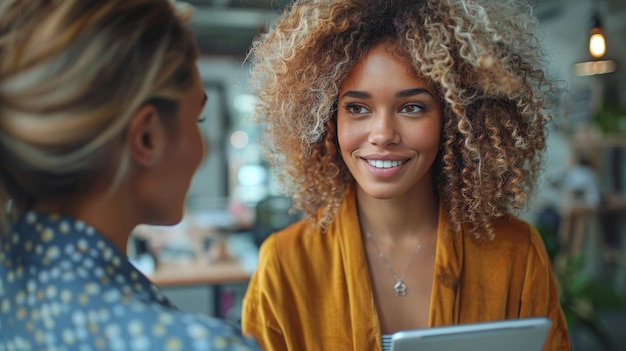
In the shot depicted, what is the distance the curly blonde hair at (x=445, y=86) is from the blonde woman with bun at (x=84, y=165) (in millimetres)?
609

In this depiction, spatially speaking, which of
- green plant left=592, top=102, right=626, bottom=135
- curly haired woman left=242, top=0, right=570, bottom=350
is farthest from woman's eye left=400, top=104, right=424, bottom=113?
green plant left=592, top=102, right=626, bottom=135

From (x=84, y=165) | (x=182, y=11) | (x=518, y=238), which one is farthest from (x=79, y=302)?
(x=518, y=238)

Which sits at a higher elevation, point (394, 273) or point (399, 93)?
point (399, 93)

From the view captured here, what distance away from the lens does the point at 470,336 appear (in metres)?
0.93

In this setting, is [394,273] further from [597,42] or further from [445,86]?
[597,42]

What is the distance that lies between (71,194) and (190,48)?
0.25m

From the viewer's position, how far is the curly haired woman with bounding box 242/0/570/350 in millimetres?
1253

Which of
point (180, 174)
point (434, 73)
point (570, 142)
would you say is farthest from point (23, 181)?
point (570, 142)

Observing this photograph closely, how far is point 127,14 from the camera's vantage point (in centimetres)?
72

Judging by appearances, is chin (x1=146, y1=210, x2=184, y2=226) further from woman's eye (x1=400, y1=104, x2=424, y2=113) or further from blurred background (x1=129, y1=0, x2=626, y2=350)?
blurred background (x1=129, y1=0, x2=626, y2=350)

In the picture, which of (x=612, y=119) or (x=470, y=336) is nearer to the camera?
(x=470, y=336)

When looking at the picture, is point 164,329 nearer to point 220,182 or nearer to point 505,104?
point 505,104

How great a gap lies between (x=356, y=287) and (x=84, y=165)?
0.78 meters

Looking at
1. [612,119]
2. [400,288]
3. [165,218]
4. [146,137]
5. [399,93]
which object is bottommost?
[400,288]
